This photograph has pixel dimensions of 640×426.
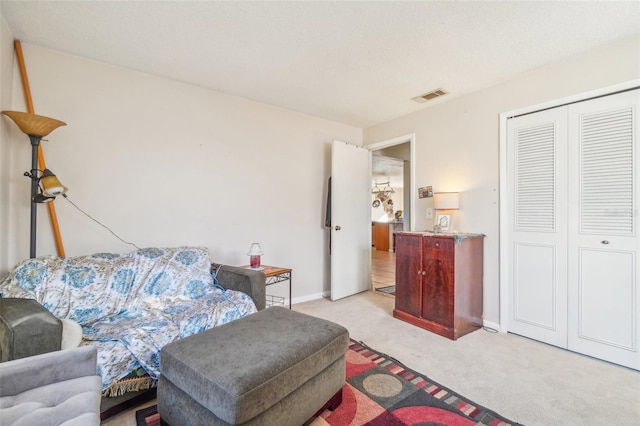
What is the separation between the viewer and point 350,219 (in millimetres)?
3908

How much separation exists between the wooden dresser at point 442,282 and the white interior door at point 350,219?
903 millimetres

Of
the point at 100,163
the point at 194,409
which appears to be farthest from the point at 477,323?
the point at 100,163

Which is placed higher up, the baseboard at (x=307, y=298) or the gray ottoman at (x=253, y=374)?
the gray ottoman at (x=253, y=374)

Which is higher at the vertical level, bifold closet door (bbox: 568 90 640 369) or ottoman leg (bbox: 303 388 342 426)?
bifold closet door (bbox: 568 90 640 369)

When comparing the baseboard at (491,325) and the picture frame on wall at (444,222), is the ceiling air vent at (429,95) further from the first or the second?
the baseboard at (491,325)

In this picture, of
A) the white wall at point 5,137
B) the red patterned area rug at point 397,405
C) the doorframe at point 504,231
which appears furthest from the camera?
the doorframe at point 504,231

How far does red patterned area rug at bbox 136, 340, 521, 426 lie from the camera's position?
1.53m

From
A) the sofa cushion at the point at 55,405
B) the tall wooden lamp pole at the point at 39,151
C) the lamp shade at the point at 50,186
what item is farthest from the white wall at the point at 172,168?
the sofa cushion at the point at 55,405

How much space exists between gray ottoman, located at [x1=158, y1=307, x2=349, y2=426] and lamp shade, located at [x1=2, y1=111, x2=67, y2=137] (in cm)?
179

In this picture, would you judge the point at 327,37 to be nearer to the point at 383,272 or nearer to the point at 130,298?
the point at 130,298

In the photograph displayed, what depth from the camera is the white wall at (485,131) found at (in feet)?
7.39

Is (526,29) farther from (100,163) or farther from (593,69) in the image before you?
(100,163)

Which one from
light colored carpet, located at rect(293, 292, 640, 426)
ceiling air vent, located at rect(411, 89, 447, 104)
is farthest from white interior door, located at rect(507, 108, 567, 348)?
ceiling air vent, located at rect(411, 89, 447, 104)

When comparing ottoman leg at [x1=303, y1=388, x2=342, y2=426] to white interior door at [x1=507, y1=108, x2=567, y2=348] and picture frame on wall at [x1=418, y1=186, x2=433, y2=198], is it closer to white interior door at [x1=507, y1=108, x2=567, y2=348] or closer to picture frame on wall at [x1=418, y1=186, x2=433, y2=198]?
white interior door at [x1=507, y1=108, x2=567, y2=348]
